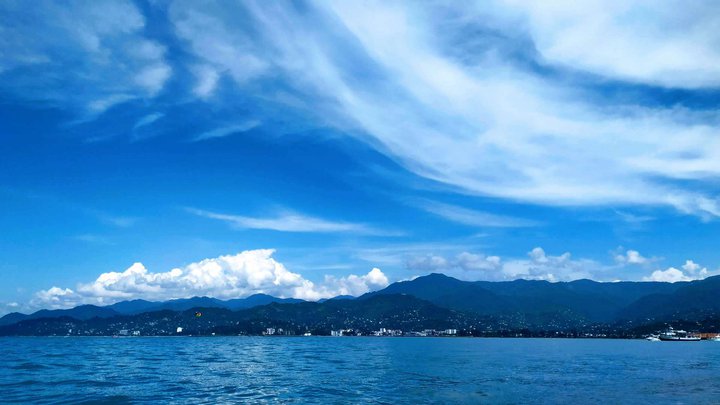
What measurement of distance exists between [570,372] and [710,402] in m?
36.5

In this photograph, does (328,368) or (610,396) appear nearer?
(610,396)

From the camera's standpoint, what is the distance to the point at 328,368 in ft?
316

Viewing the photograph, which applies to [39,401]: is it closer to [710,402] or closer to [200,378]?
[200,378]

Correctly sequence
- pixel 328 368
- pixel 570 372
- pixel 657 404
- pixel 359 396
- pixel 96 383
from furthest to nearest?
pixel 328 368 < pixel 570 372 < pixel 96 383 < pixel 359 396 < pixel 657 404

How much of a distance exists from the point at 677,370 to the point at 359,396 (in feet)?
227

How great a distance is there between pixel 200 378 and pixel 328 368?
2649 cm

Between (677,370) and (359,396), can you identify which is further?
(677,370)

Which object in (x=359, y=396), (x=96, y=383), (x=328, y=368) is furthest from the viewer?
(x=328, y=368)

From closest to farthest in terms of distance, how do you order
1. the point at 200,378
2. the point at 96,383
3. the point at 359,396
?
the point at 359,396 → the point at 96,383 → the point at 200,378

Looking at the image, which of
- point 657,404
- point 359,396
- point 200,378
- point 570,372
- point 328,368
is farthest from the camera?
point 328,368

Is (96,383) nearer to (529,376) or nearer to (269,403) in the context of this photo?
(269,403)

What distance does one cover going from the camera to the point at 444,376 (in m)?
80.1

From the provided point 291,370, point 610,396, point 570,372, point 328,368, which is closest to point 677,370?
point 570,372

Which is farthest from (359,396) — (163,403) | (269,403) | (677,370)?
(677,370)
